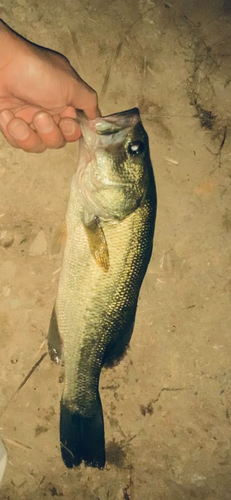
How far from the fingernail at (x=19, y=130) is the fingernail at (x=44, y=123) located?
83mm

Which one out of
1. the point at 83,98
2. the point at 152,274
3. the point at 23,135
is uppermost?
the point at 83,98

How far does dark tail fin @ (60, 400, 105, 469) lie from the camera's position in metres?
2.61

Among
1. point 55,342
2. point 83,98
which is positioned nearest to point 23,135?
point 83,98

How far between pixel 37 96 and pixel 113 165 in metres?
0.70

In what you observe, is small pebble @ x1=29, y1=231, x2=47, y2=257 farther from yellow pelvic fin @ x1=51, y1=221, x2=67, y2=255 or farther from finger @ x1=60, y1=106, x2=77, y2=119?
finger @ x1=60, y1=106, x2=77, y2=119

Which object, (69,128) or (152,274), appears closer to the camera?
(69,128)

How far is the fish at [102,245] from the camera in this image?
2.34 m

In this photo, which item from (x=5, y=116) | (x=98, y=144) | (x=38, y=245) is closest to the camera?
(x=98, y=144)

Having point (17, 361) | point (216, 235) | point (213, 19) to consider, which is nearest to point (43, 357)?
point (17, 361)

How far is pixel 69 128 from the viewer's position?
248 cm

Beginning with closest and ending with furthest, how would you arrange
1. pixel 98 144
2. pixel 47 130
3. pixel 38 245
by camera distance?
pixel 98 144 → pixel 47 130 → pixel 38 245

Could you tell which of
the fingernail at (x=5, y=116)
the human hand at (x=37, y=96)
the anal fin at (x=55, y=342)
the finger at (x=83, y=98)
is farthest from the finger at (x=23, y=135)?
the anal fin at (x=55, y=342)

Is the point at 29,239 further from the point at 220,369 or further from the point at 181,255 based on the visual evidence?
the point at 220,369

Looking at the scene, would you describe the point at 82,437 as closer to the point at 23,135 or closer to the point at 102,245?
the point at 102,245
